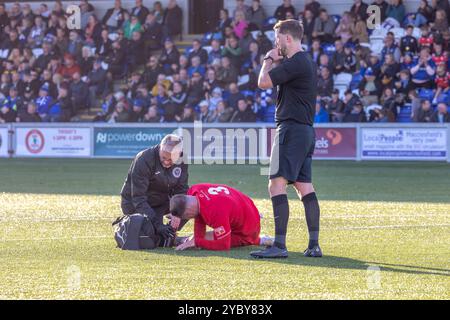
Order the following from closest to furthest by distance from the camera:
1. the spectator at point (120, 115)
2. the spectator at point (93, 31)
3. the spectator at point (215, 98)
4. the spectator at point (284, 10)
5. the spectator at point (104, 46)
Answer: the spectator at point (215, 98)
the spectator at point (120, 115)
the spectator at point (284, 10)
the spectator at point (104, 46)
the spectator at point (93, 31)

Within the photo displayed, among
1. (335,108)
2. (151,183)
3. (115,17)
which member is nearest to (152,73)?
(115,17)

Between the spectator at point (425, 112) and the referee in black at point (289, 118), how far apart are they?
53.8 ft

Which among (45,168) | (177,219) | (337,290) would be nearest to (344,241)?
(177,219)

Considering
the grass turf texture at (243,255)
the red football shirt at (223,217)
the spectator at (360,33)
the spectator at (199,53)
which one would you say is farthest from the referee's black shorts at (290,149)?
the spectator at (199,53)

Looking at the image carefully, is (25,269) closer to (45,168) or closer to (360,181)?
(360,181)

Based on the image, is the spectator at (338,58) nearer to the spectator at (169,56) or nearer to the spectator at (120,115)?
the spectator at (169,56)

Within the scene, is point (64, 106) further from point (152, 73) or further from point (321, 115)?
point (321, 115)

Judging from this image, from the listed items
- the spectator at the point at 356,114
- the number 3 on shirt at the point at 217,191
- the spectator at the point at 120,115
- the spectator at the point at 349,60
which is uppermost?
the spectator at the point at 349,60

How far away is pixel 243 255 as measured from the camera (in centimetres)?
965

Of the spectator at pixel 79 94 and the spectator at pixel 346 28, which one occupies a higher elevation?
the spectator at pixel 346 28

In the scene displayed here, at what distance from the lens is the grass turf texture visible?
7.48 m

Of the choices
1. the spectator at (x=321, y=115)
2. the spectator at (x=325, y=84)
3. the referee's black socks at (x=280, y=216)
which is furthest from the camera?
the spectator at (x=325, y=84)

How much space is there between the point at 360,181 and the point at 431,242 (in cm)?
910

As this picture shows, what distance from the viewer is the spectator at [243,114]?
27125 millimetres
